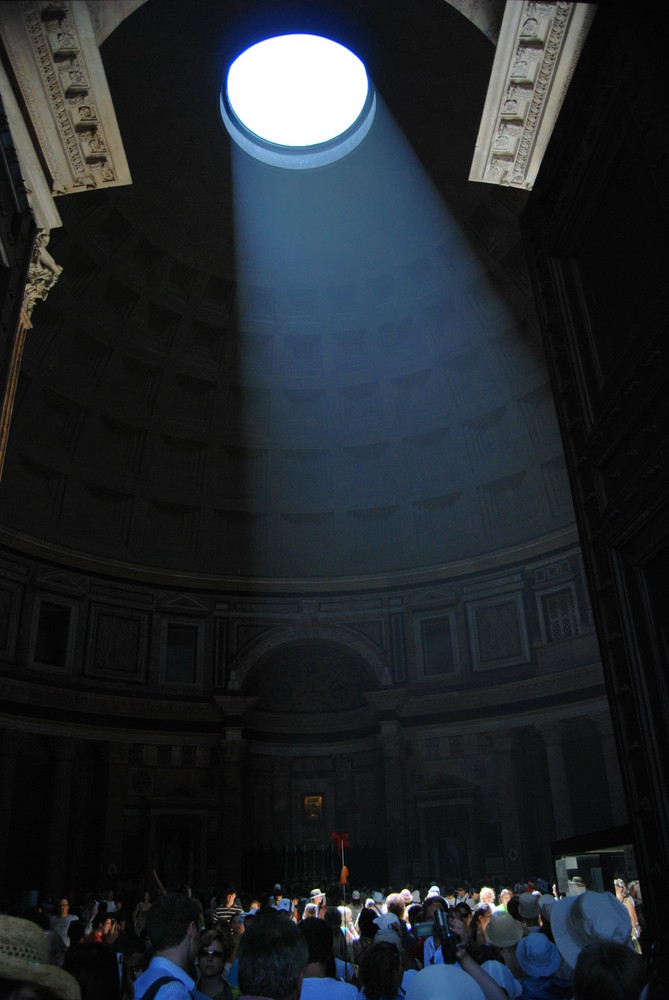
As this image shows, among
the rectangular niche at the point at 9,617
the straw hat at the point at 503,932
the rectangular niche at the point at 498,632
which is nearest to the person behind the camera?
the straw hat at the point at 503,932

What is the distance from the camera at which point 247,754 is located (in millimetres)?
25281

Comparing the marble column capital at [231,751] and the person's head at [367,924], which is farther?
the marble column capital at [231,751]

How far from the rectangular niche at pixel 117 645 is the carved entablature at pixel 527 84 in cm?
1857

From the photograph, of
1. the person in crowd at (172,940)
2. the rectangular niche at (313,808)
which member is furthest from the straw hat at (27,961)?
the rectangular niche at (313,808)

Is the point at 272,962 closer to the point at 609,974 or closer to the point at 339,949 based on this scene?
the point at 609,974

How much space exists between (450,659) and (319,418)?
371 inches

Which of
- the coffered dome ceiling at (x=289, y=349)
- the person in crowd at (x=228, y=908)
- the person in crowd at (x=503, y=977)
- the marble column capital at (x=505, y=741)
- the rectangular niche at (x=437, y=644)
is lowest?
the person in crowd at (x=503, y=977)

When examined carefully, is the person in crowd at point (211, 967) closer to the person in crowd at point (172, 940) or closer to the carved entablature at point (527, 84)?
the person in crowd at point (172, 940)

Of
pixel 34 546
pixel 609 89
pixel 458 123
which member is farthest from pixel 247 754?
pixel 609 89

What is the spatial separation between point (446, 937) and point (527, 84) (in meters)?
8.74

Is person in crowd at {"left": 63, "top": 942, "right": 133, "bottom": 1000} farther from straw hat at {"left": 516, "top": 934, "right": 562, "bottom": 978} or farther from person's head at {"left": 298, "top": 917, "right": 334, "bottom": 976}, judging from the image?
straw hat at {"left": 516, "top": 934, "right": 562, "bottom": 978}

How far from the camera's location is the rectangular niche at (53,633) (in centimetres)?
2311

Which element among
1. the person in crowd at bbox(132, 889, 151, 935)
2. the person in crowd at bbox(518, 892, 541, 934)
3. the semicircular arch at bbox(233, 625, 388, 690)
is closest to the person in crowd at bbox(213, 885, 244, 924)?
the person in crowd at bbox(132, 889, 151, 935)

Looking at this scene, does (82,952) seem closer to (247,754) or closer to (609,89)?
(609,89)
